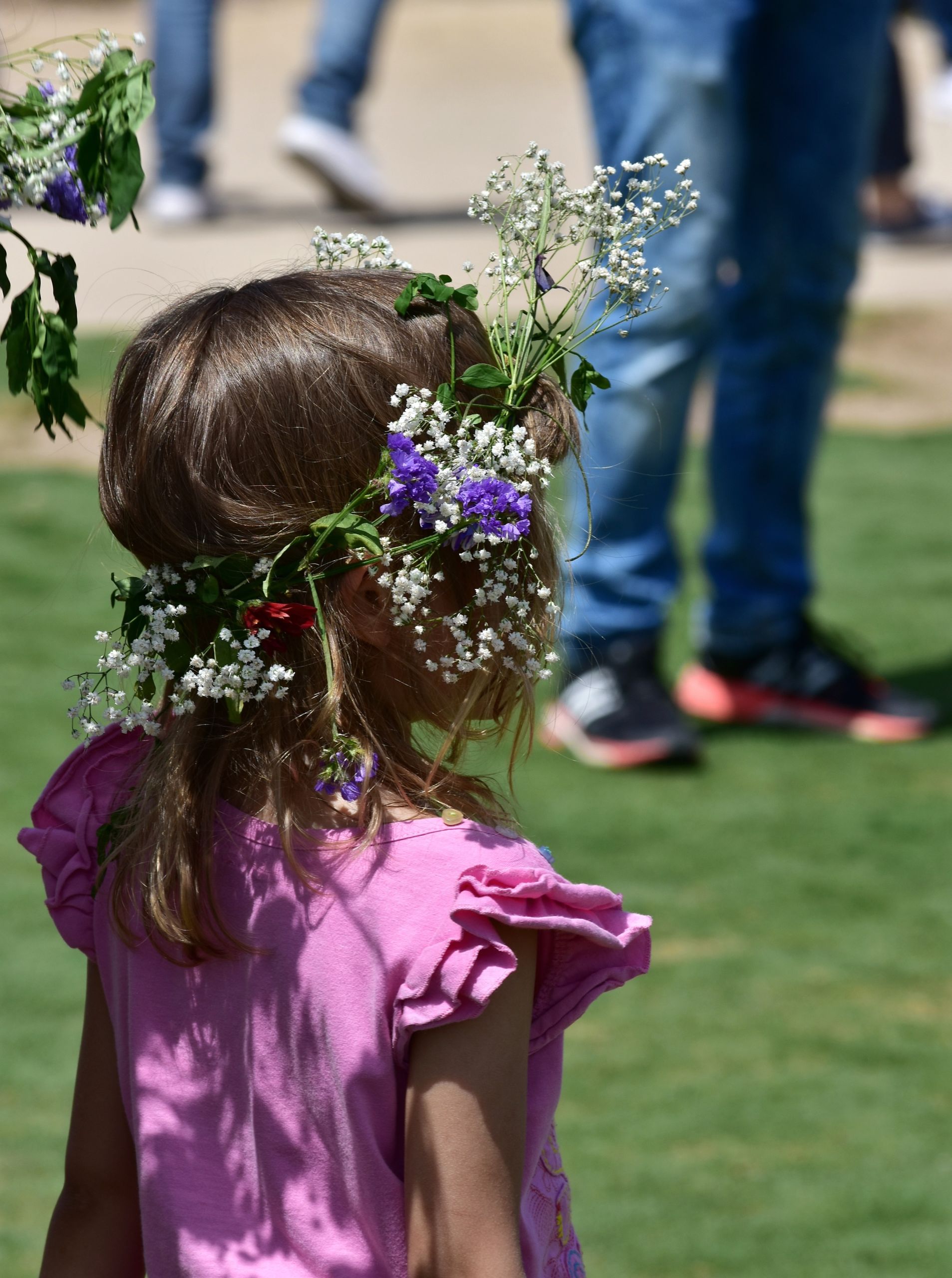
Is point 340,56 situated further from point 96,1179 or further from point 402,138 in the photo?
point 96,1179

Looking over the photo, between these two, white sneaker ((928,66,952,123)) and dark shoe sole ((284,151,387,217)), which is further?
white sneaker ((928,66,952,123))

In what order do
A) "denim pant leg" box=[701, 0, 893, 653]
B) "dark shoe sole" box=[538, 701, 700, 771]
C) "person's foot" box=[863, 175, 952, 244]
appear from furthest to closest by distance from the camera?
1. "person's foot" box=[863, 175, 952, 244]
2. "dark shoe sole" box=[538, 701, 700, 771]
3. "denim pant leg" box=[701, 0, 893, 653]

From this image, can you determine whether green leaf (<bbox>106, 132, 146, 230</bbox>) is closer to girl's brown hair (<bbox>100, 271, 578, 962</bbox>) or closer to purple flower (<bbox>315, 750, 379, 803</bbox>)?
girl's brown hair (<bbox>100, 271, 578, 962</bbox>)

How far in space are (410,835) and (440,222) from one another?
8.28 meters

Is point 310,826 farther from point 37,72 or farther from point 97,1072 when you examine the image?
point 37,72

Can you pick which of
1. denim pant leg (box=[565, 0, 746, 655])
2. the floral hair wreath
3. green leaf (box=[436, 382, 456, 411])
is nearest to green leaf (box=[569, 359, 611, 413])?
the floral hair wreath

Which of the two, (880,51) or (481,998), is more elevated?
(880,51)

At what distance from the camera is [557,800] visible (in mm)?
3771

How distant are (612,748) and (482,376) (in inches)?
106

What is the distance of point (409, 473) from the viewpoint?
4.09 ft

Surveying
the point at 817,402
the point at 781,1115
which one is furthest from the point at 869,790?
the point at 781,1115

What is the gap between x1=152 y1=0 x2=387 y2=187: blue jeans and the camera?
771cm

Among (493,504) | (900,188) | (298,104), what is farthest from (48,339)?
(900,188)

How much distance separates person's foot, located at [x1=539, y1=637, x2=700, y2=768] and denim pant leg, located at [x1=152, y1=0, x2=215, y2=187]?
205 inches
